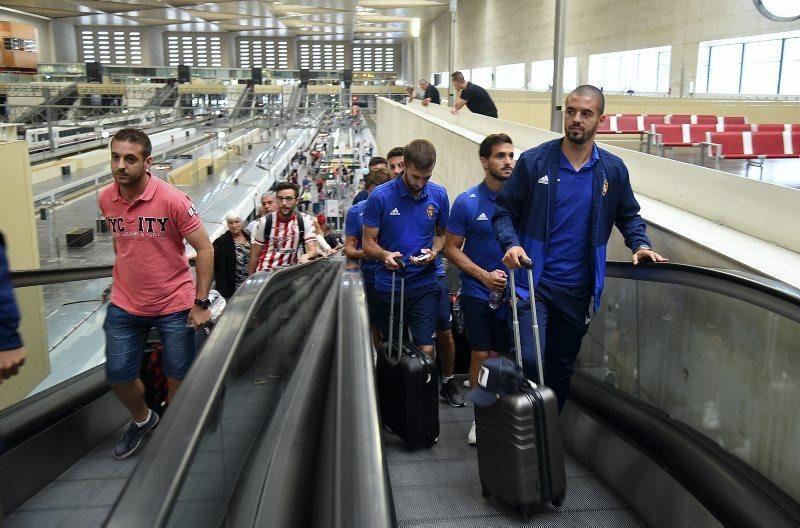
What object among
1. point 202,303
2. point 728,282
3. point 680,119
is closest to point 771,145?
point 680,119

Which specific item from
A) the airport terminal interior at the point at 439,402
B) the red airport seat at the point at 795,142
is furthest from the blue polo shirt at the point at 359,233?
the red airport seat at the point at 795,142

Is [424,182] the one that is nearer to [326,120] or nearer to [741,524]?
[741,524]

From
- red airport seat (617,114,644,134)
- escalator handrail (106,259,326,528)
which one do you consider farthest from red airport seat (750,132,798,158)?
escalator handrail (106,259,326,528)

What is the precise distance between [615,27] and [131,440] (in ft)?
69.4

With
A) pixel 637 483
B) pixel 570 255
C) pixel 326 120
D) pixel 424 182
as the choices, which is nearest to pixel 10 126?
pixel 424 182

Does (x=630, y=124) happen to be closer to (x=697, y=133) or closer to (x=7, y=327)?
(x=697, y=133)

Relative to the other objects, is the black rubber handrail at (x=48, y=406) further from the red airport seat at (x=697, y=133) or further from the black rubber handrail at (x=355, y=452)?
the red airport seat at (x=697, y=133)

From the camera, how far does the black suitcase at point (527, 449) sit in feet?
8.57

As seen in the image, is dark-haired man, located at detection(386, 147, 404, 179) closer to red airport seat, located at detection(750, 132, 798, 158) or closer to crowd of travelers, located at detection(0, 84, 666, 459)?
crowd of travelers, located at detection(0, 84, 666, 459)

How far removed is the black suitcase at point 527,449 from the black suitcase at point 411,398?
2.78ft

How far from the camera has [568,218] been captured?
2955 millimetres

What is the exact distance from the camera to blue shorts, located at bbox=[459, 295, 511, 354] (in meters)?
3.62

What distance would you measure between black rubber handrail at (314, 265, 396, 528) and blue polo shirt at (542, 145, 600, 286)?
85cm

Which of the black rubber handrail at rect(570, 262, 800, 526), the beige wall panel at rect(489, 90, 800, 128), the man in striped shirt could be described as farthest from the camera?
the beige wall panel at rect(489, 90, 800, 128)
